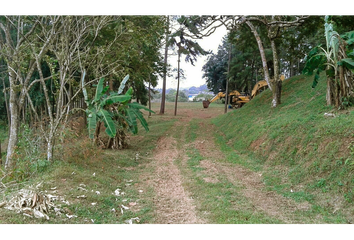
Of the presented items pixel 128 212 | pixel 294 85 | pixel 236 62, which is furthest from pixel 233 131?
pixel 236 62

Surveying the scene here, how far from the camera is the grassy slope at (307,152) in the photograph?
598 centimetres

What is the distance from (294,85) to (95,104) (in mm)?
13129

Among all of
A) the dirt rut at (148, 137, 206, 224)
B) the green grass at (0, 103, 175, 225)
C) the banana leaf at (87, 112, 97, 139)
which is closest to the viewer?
the green grass at (0, 103, 175, 225)

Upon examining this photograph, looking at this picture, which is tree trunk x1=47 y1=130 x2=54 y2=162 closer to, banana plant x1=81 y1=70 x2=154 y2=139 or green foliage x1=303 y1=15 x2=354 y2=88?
banana plant x1=81 y1=70 x2=154 y2=139

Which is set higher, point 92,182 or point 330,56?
point 330,56

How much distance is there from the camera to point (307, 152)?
7898mm

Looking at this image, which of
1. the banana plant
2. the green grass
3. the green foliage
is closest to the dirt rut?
the green grass

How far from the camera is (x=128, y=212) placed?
5.31 metres

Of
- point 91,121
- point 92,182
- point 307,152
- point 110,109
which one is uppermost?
point 110,109

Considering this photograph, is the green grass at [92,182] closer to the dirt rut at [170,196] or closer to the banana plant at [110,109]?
the dirt rut at [170,196]

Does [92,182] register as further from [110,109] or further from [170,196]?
[110,109]

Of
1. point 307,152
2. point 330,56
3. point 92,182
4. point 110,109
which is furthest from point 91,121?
point 330,56

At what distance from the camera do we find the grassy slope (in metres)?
5.98
